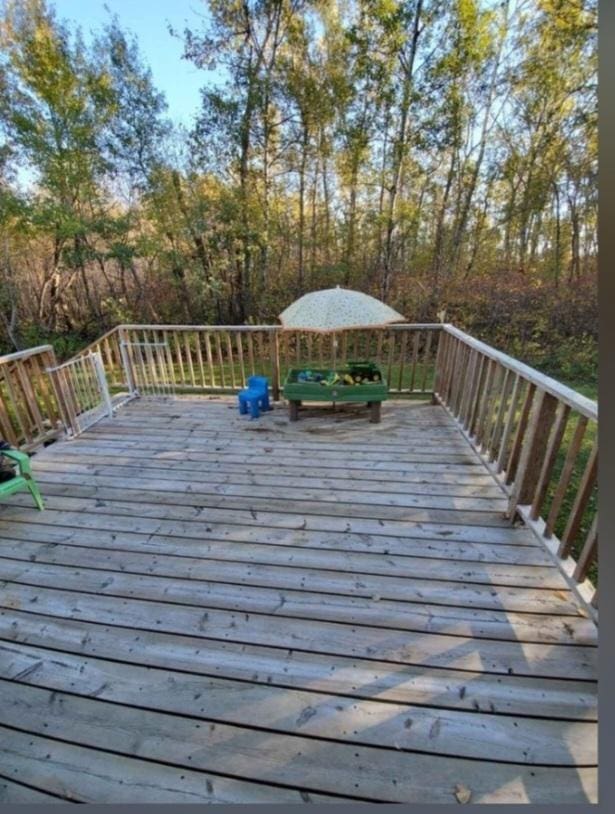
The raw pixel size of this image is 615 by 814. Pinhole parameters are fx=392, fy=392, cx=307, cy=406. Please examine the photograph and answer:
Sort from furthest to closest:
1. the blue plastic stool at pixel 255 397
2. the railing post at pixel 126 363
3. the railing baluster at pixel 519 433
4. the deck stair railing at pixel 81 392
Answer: the railing post at pixel 126 363 → the blue plastic stool at pixel 255 397 → the deck stair railing at pixel 81 392 → the railing baluster at pixel 519 433

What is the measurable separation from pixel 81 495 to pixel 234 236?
19.4 ft

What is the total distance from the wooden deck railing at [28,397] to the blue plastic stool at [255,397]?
1.75 meters

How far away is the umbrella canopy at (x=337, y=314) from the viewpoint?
3.33m

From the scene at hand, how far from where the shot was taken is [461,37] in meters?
6.00

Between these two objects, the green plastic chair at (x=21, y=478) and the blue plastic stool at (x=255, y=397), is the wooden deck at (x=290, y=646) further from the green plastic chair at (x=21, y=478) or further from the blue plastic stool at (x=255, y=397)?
the blue plastic stool at (x=255, y=397)

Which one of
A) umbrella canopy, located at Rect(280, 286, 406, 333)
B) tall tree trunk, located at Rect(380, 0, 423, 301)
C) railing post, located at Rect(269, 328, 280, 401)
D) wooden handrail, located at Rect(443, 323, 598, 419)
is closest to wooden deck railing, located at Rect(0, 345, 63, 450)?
railing post, located at Rect(269, 328, 280, 401)

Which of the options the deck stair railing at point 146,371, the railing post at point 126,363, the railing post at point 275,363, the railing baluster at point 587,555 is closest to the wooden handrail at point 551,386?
the railing baluster at point 587,555

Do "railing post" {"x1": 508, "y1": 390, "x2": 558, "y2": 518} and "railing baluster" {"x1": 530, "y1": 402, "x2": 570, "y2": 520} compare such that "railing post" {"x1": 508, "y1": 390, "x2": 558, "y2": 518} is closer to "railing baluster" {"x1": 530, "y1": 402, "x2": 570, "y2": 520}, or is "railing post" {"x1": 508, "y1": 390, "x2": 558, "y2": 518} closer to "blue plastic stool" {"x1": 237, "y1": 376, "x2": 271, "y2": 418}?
"railing baluster" {"x1": 530, "y1": 402, "x2": 570, "y2": 520}

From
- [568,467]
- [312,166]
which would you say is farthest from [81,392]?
[312,166]

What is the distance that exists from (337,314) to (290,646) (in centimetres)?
251

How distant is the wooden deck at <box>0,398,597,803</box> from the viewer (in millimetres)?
1198

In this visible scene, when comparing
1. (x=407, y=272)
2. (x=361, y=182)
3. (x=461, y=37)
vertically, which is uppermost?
(x=461, y=37)

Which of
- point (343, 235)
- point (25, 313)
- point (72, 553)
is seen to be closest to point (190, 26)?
point (343, 235)

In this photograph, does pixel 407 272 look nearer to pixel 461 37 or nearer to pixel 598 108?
pixel 461 37
